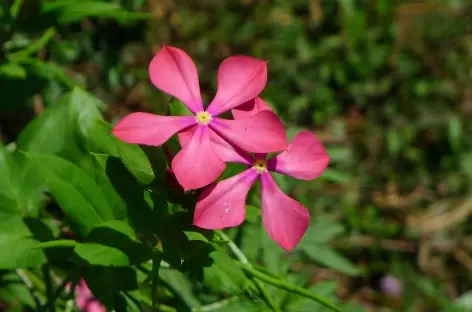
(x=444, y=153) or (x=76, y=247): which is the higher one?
(x=76, y=247)

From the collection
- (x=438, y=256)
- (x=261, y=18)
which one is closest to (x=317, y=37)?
(x=261, y=18)

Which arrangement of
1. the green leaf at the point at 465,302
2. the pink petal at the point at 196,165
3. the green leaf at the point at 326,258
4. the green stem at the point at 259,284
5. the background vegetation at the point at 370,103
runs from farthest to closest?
the background vegetation at the point at 370,103, the green leaf at the point at 465,302, the green leaf at the point at 326,258, the green stem at the point at 259,284, the pink petal at the point at 196,165

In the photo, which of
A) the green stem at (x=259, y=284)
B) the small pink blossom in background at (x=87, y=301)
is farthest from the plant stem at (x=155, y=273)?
the small pink blossom in background at (x=87, y=301)

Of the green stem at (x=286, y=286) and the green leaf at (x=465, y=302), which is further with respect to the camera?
the green leaf at (x=465, y=302)

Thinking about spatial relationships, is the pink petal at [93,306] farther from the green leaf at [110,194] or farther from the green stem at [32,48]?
the green stem at [32,48]

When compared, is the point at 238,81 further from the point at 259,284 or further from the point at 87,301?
the point at 87,301

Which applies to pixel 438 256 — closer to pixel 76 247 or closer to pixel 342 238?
pixel 342 238
